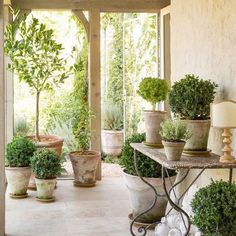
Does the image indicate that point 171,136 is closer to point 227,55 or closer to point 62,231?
point 227,55

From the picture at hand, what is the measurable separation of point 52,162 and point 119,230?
1.24m

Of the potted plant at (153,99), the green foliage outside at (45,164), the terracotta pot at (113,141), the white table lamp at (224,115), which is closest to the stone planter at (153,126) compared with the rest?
the potted plant at (153,99)

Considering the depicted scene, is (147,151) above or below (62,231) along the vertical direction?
above

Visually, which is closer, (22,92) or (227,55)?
(227,55)

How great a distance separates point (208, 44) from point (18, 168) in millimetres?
2615

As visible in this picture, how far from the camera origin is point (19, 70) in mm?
5391

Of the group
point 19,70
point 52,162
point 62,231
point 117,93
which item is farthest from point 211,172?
point 117,93

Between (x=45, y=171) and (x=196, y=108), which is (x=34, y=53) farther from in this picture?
(x=196, y=108)

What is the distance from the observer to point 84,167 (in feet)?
18.4

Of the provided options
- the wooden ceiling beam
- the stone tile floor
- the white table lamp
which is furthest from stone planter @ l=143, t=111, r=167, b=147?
the wooden ceiling beam

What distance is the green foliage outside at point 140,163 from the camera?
4.00 metres

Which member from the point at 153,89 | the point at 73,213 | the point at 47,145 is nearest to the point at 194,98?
the point at 153,89

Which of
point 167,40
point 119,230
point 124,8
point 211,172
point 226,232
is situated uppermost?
point 124,8

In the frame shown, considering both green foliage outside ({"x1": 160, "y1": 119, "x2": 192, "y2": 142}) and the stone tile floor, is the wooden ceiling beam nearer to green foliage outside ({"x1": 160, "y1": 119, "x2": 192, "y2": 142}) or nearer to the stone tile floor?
the stone tile floor
